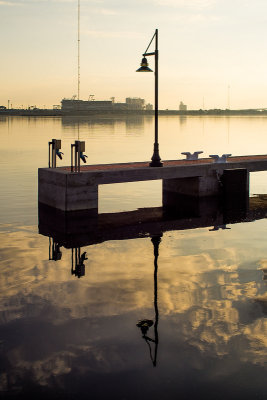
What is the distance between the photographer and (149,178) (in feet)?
64.3

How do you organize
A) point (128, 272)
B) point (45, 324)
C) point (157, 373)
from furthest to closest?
1. point (128, 272)
2. point (45, 324)
3. point (157, 373)

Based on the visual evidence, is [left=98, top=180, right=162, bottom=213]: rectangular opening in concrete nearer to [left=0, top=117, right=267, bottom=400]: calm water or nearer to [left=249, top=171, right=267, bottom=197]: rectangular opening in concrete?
[left=249, top=171, right=267, bottom=197]: rectangular opening in concrete

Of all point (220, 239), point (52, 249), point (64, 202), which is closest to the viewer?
point (52, 249)

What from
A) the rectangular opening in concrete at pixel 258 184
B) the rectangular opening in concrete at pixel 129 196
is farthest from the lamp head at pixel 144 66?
the rectangular opening in concrete at pixel 258 184

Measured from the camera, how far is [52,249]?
13.7 meters

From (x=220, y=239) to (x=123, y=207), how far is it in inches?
237

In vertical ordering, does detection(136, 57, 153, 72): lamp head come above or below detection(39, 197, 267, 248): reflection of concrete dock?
A: above

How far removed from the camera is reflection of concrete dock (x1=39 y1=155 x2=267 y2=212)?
18.2 meters

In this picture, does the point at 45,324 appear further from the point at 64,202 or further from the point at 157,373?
the point at 64,202

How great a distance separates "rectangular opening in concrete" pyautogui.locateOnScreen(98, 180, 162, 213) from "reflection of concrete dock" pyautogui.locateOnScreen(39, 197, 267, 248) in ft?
3.14

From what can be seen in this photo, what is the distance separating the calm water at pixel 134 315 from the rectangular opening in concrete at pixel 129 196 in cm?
452

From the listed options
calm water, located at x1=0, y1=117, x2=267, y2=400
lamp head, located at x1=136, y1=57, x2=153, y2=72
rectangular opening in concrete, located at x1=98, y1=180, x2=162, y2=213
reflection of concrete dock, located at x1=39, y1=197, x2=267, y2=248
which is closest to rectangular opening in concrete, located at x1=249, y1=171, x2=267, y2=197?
rectangular opening in concrete, located at x1=98, y1=180, x2=162, y2=213

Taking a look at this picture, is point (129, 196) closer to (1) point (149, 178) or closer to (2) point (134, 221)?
(1) point (149, 178)

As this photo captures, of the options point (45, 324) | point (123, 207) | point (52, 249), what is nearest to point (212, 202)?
point (123, 207)
